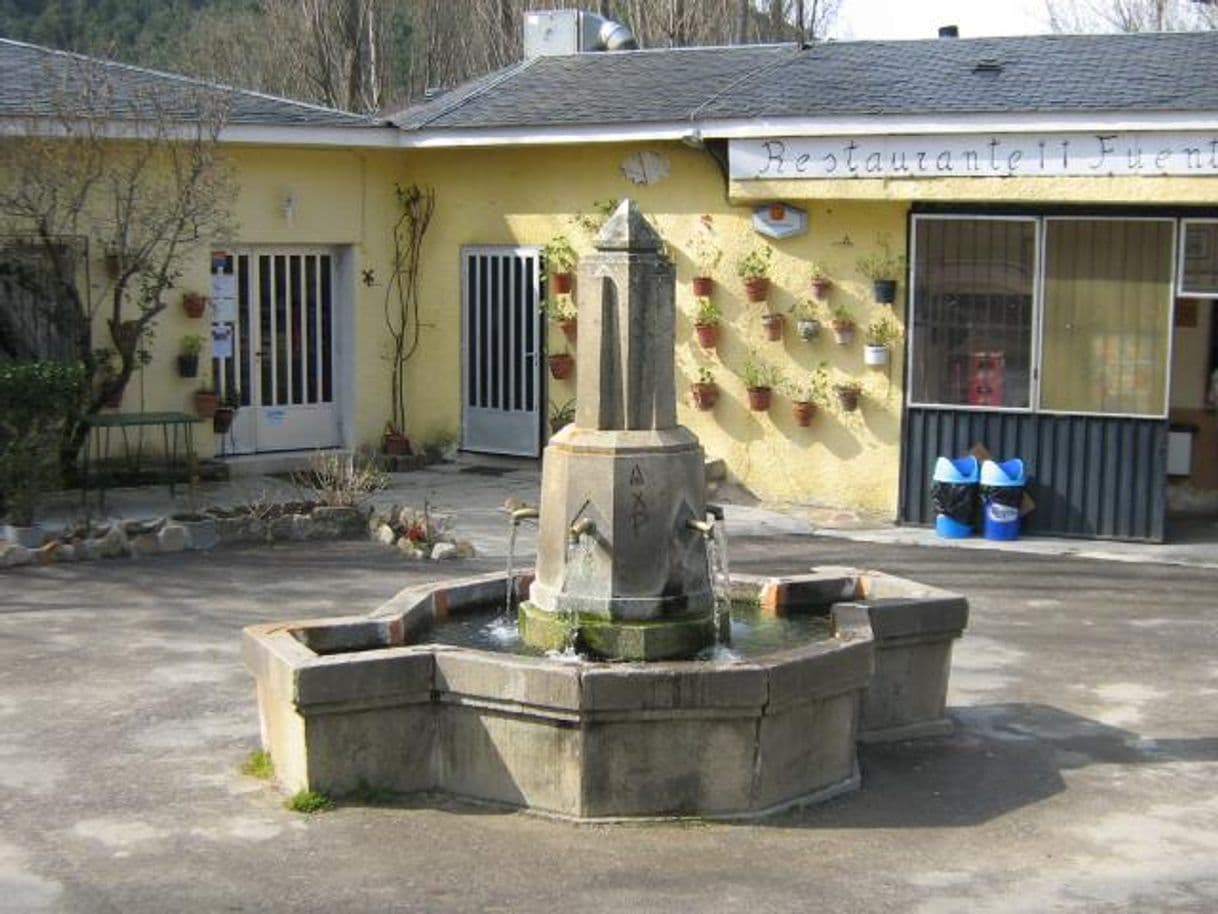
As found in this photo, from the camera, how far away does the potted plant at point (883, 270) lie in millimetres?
15641

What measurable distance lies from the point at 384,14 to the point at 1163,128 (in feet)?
80.1

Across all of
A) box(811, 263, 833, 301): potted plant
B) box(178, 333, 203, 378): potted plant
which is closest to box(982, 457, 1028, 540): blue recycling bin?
box(811, 263, 833, 301): potted plant

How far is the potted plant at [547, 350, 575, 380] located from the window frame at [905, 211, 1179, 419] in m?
3.49

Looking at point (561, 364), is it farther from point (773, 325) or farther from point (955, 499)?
point (955, 499)

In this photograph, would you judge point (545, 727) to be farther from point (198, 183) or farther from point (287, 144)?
point (287, 144)

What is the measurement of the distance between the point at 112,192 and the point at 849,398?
6.66 meters

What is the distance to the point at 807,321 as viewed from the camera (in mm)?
16109

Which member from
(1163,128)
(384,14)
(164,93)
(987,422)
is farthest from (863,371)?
(384,14)

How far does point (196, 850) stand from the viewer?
24.6 ft

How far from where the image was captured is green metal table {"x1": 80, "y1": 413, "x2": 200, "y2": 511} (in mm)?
14948

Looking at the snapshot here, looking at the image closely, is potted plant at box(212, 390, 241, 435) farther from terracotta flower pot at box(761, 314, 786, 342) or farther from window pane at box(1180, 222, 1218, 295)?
window pane at box(1180, 222, 1218, 295)

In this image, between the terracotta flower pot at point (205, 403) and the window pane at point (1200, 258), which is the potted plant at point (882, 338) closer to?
the window pane at point (1200, 258)

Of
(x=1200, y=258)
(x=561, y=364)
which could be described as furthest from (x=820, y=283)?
(x=1200, y=258)

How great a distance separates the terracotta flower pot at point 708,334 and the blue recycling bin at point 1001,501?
287 cm
